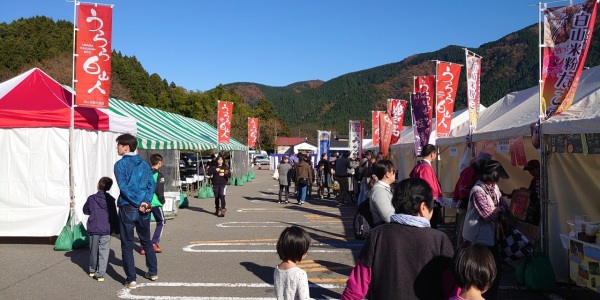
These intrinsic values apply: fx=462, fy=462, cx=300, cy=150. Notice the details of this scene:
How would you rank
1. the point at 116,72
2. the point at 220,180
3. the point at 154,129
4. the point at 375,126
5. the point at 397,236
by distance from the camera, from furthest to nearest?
1. the point at 116,72
2. the point at 375,126
3. the point at 154,129
4. the point at 220,180
5. the point at 397,236

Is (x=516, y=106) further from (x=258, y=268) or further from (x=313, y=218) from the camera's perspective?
(x=258, y=268)

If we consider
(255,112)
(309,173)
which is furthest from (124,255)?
(255,112)

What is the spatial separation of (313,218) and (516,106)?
5376 mm

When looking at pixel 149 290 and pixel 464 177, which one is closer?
pixel 149 290

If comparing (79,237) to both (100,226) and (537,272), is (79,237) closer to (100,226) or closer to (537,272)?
(100,226)

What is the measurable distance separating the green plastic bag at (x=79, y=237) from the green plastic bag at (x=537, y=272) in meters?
6.54

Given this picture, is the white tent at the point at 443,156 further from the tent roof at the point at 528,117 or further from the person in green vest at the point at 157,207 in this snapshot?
the person in green vest at the point at 157,207

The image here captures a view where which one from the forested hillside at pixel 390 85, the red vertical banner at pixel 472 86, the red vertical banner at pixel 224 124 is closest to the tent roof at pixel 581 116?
the red vertical banner at pixel 472 86

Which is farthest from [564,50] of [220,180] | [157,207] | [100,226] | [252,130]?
[252,130]

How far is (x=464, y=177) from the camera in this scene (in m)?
6.28

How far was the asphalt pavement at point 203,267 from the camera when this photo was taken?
5285 mm

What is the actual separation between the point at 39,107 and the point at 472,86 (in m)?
8.02

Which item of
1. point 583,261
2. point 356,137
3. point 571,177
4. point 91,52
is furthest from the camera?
point 356,137

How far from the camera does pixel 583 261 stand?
4.85 meters
